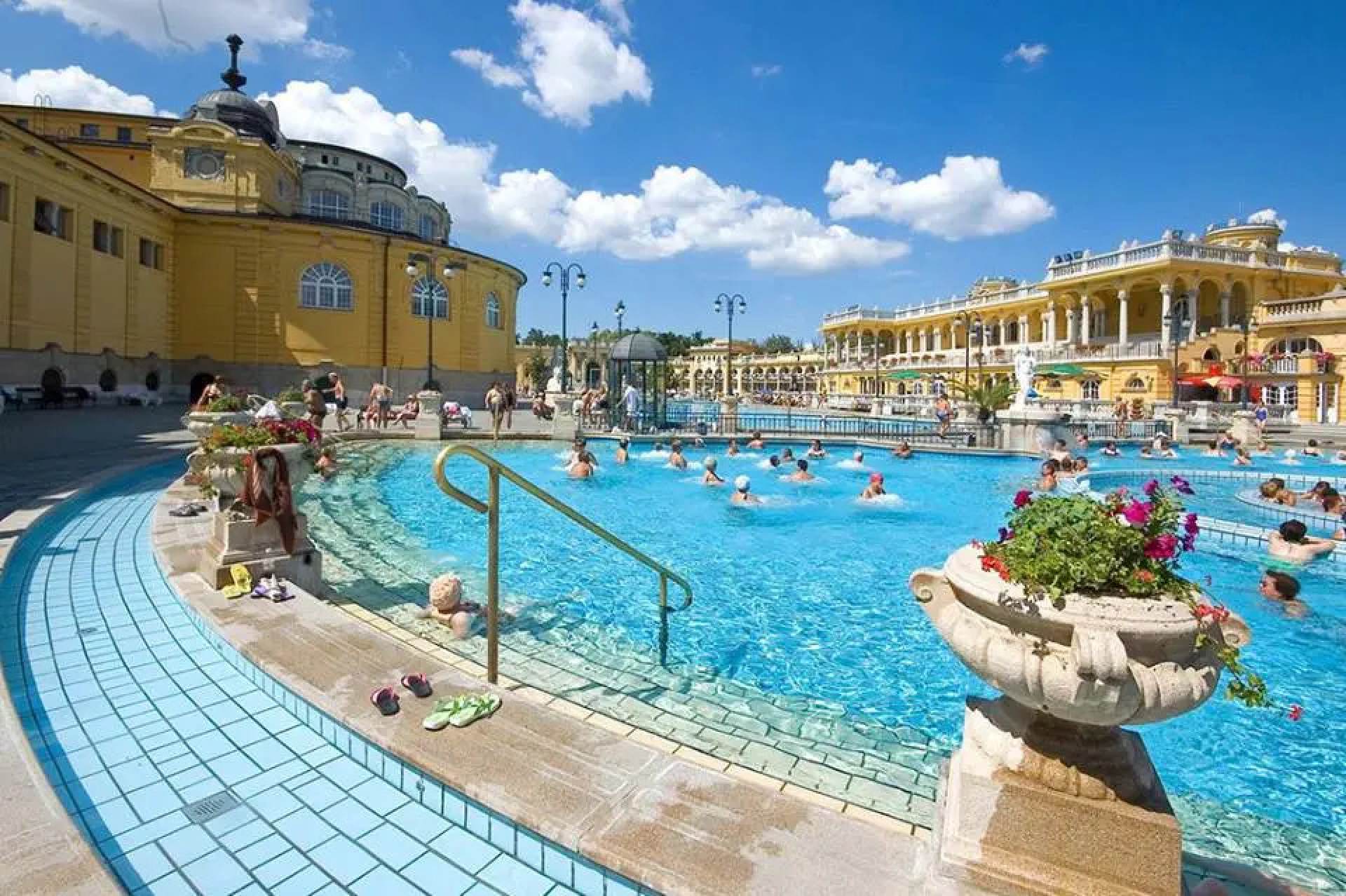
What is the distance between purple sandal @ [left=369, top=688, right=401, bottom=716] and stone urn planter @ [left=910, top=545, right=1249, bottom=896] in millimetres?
2602

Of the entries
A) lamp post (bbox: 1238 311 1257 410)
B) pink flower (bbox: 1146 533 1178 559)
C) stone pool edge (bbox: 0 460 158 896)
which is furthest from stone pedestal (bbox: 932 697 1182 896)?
lamp post (bbox: 1238 311 1257 410)

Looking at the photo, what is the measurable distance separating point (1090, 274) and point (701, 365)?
200ft

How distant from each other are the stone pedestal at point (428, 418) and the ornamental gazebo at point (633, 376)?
6.41 m

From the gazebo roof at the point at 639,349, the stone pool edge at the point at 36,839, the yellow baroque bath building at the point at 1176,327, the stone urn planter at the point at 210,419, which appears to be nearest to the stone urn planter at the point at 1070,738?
the stone pool edge at the point at 36,839

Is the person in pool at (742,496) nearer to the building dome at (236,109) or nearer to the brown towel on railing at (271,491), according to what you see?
the brown towel on railing at (271,491)

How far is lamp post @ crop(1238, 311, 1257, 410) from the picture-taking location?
3419cm

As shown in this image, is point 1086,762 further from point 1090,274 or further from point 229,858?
point 1090,274

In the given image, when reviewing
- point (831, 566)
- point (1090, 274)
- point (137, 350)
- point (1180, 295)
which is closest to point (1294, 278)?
A: point (1180, 295)

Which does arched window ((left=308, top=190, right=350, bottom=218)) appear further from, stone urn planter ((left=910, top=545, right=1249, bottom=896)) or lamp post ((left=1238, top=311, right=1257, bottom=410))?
lamp post ((left=1238, top=311, right=1257, bottom=410))

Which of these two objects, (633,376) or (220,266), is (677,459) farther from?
(220,266)

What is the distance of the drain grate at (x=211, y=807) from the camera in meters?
3.00

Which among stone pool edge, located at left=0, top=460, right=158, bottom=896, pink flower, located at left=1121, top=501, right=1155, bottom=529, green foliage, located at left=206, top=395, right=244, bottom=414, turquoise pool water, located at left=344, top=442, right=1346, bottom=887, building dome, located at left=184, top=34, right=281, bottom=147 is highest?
building dome, located at left=184, top=34, right=281, bottom=147

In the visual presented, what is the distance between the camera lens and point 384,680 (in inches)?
150

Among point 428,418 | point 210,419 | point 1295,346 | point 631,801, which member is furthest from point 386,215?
point 1295,346
